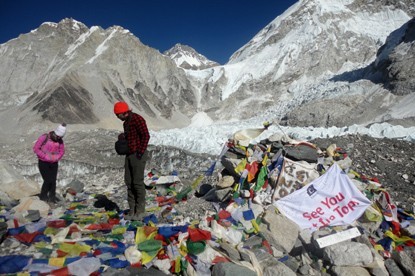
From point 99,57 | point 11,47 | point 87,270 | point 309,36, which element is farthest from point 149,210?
point 11,47

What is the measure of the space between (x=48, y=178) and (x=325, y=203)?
14.7ft

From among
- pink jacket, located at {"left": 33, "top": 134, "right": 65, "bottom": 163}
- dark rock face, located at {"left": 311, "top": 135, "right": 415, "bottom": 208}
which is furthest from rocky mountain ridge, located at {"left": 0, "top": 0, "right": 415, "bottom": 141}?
pink jacket, located at {"left": 33, "top": 134, "right": 65, "bottom": 163}

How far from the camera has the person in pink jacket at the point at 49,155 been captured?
221 inches

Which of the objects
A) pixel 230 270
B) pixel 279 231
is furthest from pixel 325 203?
pixel 230 270

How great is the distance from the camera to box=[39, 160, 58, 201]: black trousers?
569 cm

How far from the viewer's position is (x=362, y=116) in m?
22.1

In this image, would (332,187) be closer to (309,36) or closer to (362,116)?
(362,116)

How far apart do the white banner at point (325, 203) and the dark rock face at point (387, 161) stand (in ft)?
6.16

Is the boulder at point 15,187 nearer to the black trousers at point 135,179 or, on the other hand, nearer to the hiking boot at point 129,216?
the hiking boot at point 129,216

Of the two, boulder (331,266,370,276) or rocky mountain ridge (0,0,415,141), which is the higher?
rocky mountain ridge (0,0,415,141)

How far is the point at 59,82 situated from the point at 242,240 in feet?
124

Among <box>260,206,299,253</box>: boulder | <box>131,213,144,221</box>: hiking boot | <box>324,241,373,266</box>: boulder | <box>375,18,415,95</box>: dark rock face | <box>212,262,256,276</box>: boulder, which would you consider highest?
<box>375,18,415,95</box>: dark rock face

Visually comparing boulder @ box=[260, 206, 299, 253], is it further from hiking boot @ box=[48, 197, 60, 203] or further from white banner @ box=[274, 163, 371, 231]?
hiking boot @ box=[48, 197, 60, 203]

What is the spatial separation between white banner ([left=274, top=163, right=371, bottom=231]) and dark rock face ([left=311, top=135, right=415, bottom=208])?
188 cm
